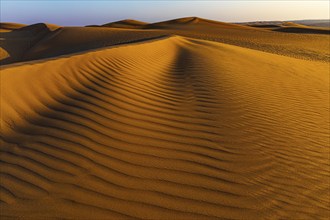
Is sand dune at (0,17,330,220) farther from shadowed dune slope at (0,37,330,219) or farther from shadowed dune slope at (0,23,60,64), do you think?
shadowed dune slope at (0,23,60,64)

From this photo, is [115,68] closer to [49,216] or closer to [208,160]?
[208,160]

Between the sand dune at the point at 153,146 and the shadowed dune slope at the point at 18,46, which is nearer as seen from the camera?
the sand dune at the point at 153,146

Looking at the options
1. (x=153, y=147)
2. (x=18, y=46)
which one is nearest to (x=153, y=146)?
(x=153, y=147)

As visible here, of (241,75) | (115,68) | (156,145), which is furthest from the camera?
(241,75)

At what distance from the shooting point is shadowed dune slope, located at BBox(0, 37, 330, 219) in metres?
2.40

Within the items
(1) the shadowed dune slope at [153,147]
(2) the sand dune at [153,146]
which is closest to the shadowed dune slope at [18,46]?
(2) the sand dune at [153,146]

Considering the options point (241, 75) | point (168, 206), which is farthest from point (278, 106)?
point (168, 206)

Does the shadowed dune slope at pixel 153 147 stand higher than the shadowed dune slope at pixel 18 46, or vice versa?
the shadowed dune slope at pixel 18 46

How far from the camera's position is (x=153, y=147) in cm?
320

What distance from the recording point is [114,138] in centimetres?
330

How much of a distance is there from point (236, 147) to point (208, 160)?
505mm

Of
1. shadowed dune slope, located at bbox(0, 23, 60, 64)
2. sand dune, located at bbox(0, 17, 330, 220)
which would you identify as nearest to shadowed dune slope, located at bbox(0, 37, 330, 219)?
sand dune, located at bbox(0, 17, 330, 220)

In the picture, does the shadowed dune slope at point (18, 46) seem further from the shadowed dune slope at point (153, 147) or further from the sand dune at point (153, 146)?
the shadowed dune slope at point (153, 147)

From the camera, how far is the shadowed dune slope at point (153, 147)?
2.40 m
